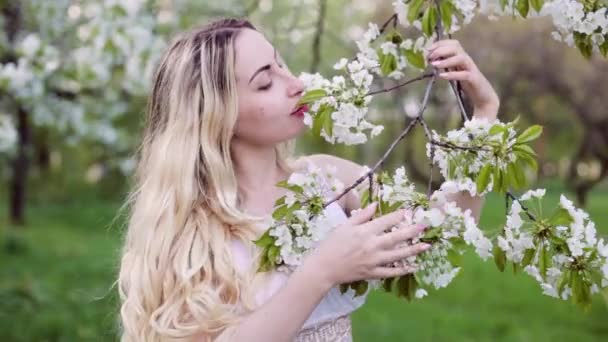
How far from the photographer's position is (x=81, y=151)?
19.1m

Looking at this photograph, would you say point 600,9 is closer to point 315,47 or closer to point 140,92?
point 315,47

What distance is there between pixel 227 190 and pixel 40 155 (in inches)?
702

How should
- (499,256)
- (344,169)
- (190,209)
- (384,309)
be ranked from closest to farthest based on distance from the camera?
(499,256), (190,209), (344,169), (384,309)

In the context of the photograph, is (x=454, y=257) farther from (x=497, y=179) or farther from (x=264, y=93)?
(x=264, y=93)

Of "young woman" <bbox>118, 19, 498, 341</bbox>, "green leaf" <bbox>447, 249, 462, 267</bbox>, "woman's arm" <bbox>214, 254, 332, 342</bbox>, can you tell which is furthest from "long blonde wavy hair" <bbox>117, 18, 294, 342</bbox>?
"green leaf" <bbox>447, 249, 462, 267</bbox>

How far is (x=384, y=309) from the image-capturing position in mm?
6594

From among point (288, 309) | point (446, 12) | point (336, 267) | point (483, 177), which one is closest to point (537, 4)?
point (446, 12)

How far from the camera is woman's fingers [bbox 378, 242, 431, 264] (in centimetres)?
143

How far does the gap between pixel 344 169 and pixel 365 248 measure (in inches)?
32.4

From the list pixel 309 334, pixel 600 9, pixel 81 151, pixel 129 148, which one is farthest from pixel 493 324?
pixel 81 151

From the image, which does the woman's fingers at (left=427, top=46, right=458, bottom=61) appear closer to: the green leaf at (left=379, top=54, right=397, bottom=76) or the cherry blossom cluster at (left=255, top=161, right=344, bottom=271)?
the green leaf at (left=379, top=54, right=397, bottom=76)

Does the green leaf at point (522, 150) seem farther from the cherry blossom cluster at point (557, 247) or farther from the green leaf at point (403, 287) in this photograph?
the green leaf at point (403, 287)

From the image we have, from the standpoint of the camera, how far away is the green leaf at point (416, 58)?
175 cm

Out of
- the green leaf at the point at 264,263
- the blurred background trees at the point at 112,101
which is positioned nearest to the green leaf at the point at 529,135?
the green leaf at the point at 264,263
